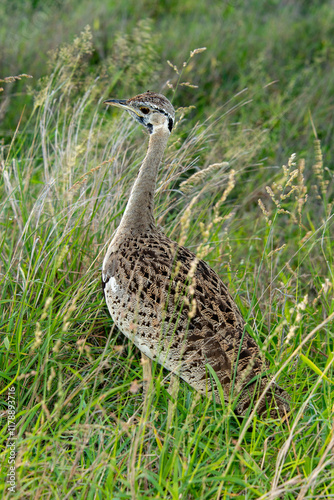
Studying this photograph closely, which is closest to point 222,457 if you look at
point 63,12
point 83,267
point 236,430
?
point 236,430

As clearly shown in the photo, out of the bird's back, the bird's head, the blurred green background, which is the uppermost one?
the blurred green background

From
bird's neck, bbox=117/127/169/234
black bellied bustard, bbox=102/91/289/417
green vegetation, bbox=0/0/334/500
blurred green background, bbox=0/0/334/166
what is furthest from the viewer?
blurred green background, bbox=0/0/334/166

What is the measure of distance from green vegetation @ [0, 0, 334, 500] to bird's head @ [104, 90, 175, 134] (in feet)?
1.26

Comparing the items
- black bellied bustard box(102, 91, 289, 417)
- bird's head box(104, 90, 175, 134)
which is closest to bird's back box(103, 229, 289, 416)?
black bellied bustard box(102, 91, 289, 417)

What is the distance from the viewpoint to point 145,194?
11.2ft

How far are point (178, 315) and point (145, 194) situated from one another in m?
0.90

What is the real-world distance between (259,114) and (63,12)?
3.68 meters

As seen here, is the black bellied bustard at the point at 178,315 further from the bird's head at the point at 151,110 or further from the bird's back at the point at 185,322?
the bird's head at the point at 151,110

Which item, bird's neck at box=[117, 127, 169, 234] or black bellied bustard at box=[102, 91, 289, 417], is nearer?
black bellied bustard at box=[102, 91, 289, 417]

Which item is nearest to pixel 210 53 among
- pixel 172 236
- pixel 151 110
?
pixel 172 236

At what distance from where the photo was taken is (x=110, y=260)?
3.23m

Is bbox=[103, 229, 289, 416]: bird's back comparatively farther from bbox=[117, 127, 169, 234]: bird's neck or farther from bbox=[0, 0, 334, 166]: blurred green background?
bbox=[0, 0, 334, 166]: blurred green background

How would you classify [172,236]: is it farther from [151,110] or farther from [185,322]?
[185,322]

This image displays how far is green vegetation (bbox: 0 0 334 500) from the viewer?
8.11 feet
